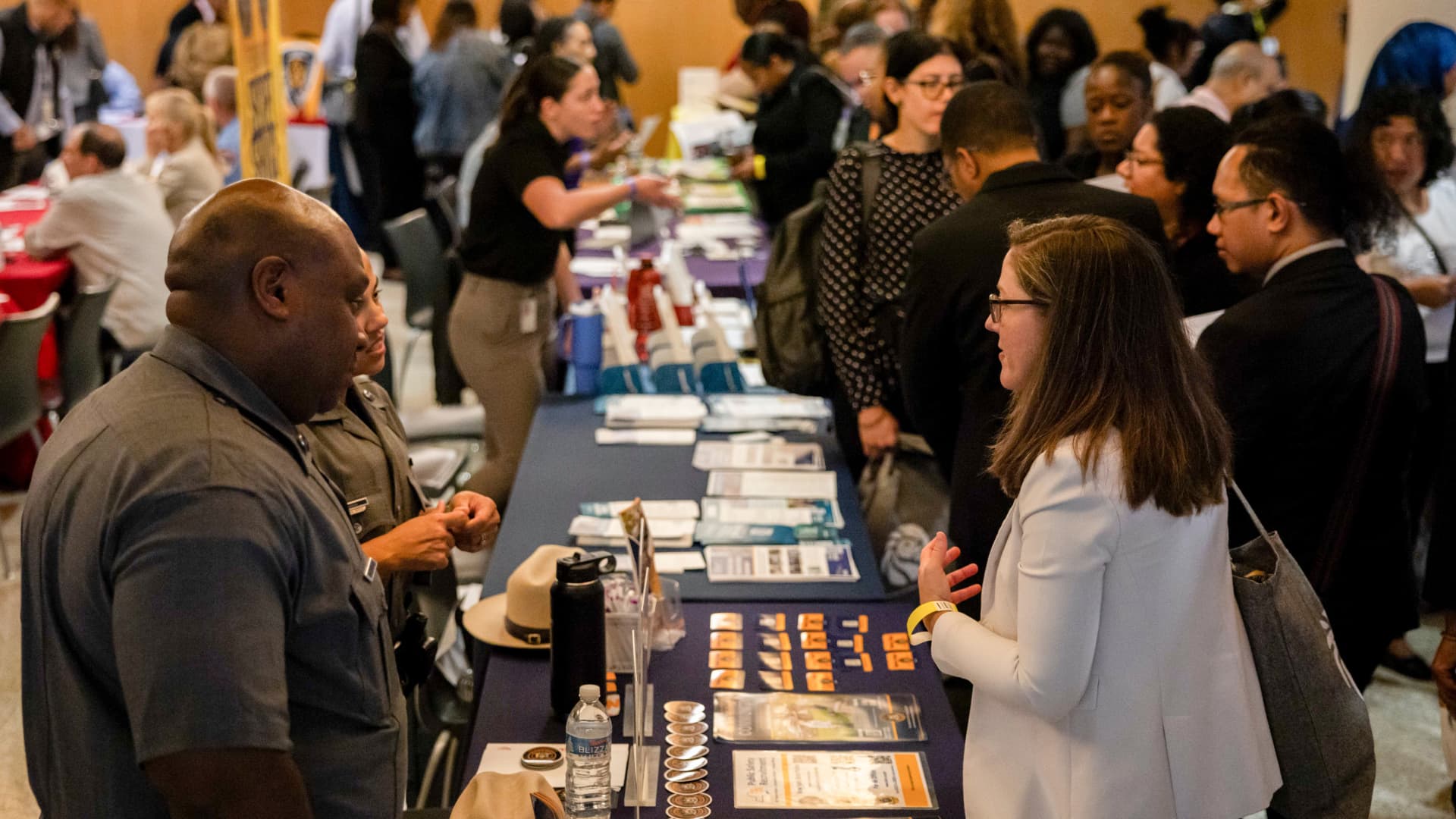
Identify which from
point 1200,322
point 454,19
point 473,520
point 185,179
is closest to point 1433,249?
point 1200,322

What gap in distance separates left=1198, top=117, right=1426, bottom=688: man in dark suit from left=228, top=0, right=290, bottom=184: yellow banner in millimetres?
2342

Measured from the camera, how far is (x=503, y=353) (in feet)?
13.9

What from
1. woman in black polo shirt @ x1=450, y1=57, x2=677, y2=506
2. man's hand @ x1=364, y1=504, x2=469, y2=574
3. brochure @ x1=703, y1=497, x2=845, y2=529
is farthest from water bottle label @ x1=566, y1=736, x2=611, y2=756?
woman in black polo shirt @ x1=450, y1=57, x2=677, y2=506

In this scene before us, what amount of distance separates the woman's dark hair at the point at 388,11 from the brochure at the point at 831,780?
7.54 m

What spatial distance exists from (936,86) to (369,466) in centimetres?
191

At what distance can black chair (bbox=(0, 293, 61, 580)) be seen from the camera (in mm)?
4312

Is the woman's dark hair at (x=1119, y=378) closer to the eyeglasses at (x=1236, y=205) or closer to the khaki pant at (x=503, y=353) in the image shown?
the eyeglasses at (x=1236, y=205)

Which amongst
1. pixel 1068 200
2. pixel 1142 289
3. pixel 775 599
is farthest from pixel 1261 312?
pixel 775 599

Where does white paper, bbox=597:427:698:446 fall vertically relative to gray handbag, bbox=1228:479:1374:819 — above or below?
below

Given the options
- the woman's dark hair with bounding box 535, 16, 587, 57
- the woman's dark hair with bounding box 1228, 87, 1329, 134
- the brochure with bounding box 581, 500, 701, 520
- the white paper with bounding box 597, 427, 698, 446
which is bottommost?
the white paper with bounding box 597, 427, 698, 446

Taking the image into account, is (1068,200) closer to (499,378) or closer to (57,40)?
(499,378)

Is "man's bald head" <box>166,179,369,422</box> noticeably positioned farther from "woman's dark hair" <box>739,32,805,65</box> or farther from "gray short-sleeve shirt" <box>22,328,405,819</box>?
"woman's dark hair" <box>739,32,805,65</box>

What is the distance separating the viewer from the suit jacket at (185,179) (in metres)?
5.92

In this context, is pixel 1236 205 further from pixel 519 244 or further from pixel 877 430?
pixel 519 244
